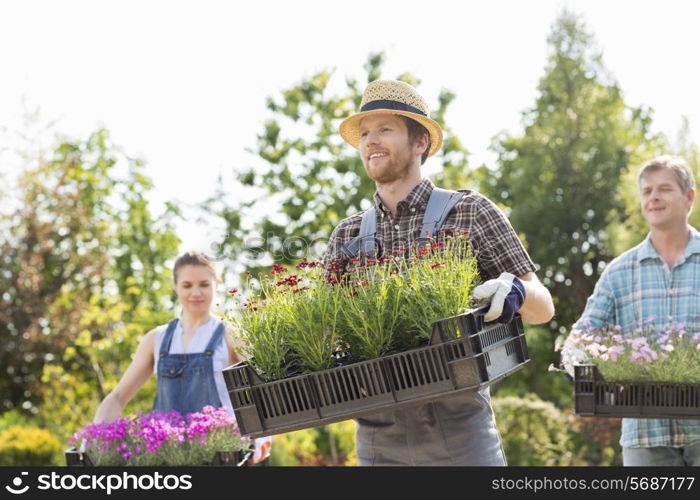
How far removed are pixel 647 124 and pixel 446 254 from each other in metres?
17.3

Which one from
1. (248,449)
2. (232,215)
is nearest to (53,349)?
(232,215)

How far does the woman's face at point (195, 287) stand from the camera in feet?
14.8

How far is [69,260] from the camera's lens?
48.6ft

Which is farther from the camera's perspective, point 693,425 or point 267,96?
point 267,96

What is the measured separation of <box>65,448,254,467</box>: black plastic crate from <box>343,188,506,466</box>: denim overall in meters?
0.79

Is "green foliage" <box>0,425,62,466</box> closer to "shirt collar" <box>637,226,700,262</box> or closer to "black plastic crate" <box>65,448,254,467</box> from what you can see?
"black plastic crate" <box>65,448,254,467</box>

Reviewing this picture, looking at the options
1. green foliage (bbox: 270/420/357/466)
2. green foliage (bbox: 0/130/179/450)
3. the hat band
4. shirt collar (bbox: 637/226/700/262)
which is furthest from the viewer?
green foliage (bbox: 0/130/179/450)

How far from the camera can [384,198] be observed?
10.5ft

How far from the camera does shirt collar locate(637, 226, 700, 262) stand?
423 cm

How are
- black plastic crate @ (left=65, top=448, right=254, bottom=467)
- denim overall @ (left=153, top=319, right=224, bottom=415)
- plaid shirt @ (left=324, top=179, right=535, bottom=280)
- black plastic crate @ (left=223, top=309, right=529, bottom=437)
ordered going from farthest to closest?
denim overall @ (left=153, top=319, right=224, bottom=415), black plastic crate @ (left=65, top=448, right=254, bottom=467), plaid shirt @ (left=324, top=179, right=535, bottom=280), black plastic crate @ (left=223, top=309, right=529, bottom=437)

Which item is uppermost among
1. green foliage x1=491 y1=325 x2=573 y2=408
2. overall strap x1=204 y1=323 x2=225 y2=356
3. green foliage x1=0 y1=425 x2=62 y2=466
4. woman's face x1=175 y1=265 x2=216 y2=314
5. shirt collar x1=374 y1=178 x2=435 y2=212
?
shirt collar x1=374 y1=178 x2=435 y2=212

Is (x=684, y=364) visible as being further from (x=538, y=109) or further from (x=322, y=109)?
(x=538, y=109)

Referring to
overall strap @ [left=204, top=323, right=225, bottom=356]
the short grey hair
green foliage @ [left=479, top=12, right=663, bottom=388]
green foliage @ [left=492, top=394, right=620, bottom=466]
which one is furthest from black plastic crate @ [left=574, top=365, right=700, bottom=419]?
green foliage @ [left=479, top=12, right=663, bottom=388]

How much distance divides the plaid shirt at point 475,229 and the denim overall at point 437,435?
0.59 feet
